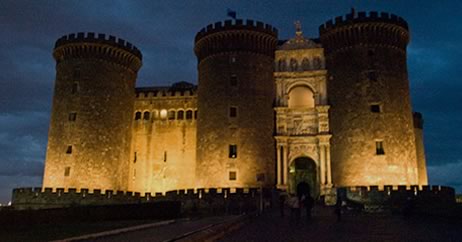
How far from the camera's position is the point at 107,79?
42.0 metres

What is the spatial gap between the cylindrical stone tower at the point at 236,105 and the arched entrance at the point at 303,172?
132 inches

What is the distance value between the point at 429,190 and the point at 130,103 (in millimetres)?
28994

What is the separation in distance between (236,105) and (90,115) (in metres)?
13.8

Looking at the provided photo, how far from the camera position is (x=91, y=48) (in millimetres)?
41812

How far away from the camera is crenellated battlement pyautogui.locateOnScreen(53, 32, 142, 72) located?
41.8m

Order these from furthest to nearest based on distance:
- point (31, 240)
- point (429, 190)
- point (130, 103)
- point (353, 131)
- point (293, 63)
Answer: point (130, 103) < point (293, 63) < point (353, 131) < point (429, 190) < point (31, 240)

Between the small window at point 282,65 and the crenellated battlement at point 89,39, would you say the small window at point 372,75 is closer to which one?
the small window at point 282,65

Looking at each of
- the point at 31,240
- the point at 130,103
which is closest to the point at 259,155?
the point at 130,103

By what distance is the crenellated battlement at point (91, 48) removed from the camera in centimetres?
4178

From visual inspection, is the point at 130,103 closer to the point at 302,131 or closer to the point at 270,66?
the point at 270,66

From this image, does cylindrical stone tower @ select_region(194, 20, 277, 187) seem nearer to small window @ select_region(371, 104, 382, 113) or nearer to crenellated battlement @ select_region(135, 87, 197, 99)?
crenellated battlement @ select_region(135, 87, 197, 99)

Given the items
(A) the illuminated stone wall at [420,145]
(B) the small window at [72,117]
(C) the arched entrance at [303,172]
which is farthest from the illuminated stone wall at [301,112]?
(B) the small window at [72,117]

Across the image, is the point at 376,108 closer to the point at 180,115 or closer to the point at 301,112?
the point at 301,112

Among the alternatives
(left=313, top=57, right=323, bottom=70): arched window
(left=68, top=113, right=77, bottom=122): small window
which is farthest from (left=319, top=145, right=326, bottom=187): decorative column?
(left=68, top=113, right=77, bottom=122): small window
